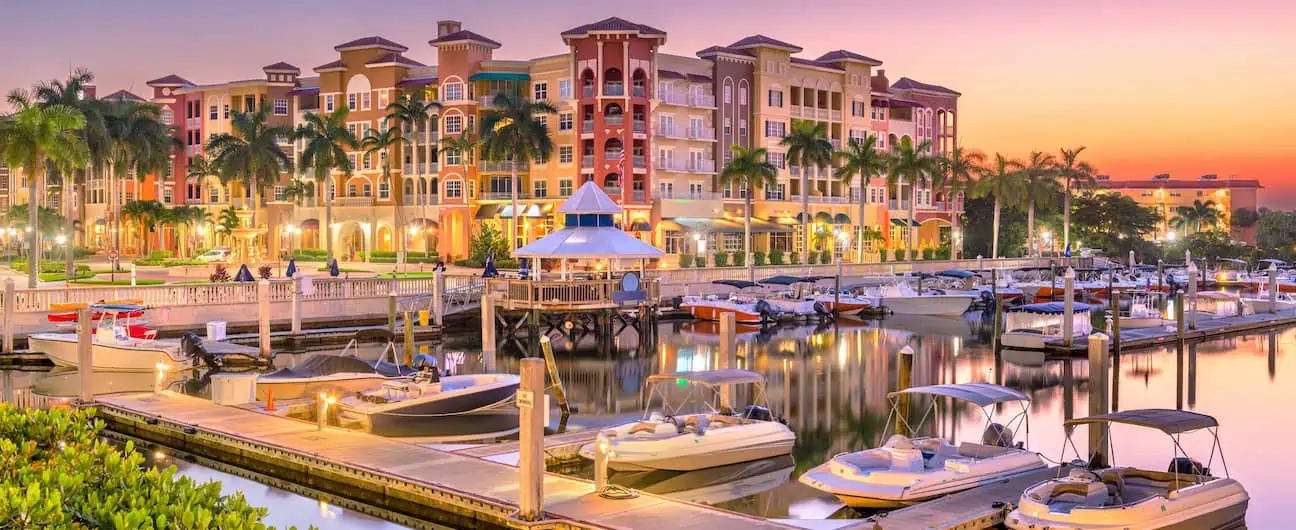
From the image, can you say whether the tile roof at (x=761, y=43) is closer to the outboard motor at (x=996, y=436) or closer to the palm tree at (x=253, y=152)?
the palm tree at (x=253, y=152)

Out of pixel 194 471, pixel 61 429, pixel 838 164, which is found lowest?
pixel 194 471

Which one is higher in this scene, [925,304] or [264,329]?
[264,329]

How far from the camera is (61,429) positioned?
47.2 ft

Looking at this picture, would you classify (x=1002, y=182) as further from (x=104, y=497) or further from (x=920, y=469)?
(x=104, y=497)

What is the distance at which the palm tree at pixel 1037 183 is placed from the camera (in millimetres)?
109312

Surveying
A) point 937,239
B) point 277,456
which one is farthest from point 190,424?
point 937,239

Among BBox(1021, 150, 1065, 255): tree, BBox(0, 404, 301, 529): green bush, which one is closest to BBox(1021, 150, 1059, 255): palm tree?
BBox(1021, 150, 1065, 255): tree

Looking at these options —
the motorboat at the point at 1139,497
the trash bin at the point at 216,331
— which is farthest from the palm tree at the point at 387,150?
the motorboat at the point at 1139,497

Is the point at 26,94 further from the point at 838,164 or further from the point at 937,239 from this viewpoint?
the point at 937,239

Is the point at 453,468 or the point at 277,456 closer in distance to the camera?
the point at 453,468

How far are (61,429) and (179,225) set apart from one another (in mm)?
99205

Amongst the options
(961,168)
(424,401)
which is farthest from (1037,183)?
(424,401)

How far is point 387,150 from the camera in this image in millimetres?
98562

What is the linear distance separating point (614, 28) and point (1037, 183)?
43658 millimetres
